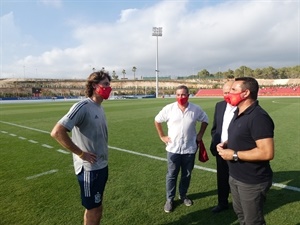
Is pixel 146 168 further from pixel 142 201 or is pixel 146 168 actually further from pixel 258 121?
pixel 258 121

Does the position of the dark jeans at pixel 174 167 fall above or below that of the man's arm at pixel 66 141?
below

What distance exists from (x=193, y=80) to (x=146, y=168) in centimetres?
12388

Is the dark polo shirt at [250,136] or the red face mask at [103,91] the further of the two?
the red face mask at [103,91]

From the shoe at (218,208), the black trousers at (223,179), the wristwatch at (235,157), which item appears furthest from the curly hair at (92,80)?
the shoe at (218,208)

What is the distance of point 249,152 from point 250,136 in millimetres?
166

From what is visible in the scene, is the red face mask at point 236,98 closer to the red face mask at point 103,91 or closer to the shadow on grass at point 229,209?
the red face mask at point 103,91

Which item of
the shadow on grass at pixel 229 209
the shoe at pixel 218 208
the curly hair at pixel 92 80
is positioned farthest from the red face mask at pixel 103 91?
the shoe at pixel 218 208

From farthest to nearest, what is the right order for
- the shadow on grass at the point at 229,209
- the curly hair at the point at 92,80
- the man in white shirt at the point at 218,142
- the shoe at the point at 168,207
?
the shoe at the point at 168,207, the man in white shirt at the point at 218,142, the shadow on grass at the point at 229,209, the curly hair at the point at 92,80

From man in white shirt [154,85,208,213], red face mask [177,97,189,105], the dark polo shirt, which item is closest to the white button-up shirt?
man in white shirt [154,85,208,213]

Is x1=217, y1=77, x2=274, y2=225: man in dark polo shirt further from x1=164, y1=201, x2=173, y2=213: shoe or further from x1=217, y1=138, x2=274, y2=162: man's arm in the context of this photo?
x1=164, y1=201, x2=173, y2=213: shoe

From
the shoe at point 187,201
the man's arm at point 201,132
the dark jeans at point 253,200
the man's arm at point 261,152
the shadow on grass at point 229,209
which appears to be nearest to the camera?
the man's arm at point 261,152

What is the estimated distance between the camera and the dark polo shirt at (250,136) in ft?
8.07

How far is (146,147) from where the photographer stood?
28.0ft

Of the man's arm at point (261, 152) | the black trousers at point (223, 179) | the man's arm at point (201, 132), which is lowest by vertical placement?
the black trousers at point (223, 179)
